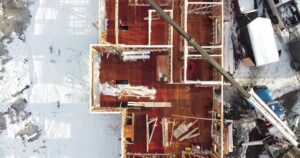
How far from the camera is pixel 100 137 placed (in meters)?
20.0

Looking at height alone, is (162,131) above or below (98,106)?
below

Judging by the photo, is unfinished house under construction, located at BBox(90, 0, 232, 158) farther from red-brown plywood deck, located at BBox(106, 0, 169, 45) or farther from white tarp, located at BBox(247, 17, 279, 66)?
white tarp, located at BBox(247, 17, 279, 66)

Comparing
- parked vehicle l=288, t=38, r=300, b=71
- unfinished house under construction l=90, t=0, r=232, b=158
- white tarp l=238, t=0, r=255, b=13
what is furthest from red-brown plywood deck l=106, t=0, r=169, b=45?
parked vehicle l=288, t=38, r=300, b=71

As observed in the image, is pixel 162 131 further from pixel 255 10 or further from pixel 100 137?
pixel 255 10

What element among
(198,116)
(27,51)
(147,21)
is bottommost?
(198,116)

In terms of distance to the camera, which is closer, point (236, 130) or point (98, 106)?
point (98, 106)

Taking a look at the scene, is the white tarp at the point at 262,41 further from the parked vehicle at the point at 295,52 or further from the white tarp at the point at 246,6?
the parked vehicle at the point at 295,52

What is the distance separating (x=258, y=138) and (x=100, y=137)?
Result: 7.94m

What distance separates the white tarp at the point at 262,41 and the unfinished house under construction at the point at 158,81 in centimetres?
184

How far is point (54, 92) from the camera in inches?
785

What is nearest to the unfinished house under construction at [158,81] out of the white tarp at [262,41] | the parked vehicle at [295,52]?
the white tarp at [262,41]

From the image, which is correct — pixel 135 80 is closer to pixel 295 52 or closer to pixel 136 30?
pixel 136 30

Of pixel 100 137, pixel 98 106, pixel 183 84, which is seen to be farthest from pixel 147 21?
pixel 100 137

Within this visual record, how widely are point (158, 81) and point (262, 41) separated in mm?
5310
